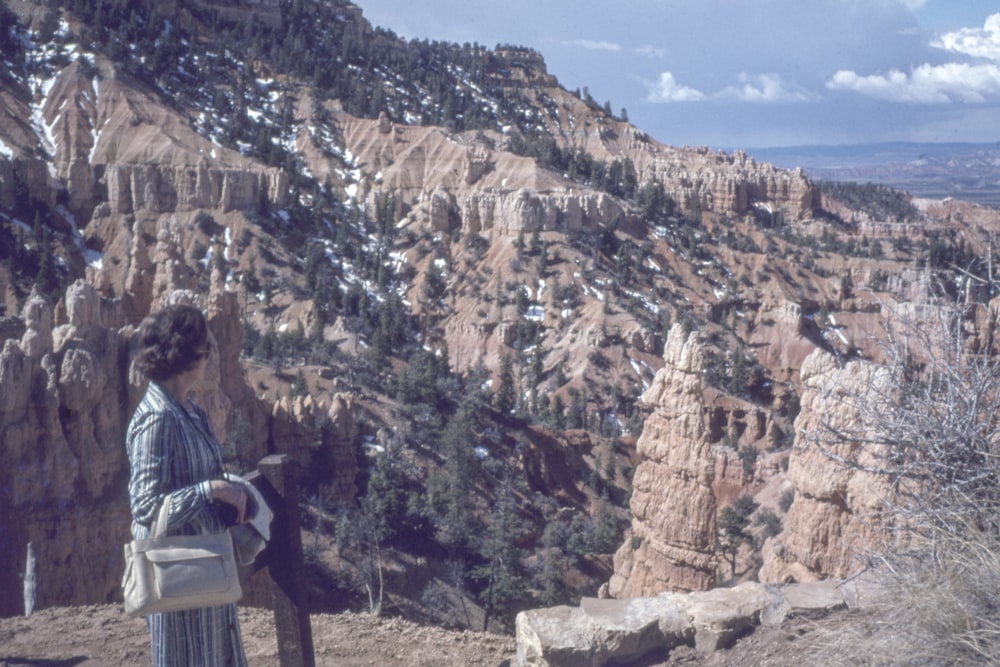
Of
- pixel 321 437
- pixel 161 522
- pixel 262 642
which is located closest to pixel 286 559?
pixel 161 522

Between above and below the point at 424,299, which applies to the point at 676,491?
below

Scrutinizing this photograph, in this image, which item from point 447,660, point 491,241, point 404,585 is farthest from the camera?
point 491,241

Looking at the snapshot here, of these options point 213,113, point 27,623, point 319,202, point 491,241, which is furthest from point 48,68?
point 27,623

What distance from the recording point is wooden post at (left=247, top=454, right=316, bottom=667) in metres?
4.04

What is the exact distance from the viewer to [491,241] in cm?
5078

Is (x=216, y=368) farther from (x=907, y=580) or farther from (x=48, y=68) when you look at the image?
(x=48, y=68)

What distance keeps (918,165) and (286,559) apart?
96.8 metres

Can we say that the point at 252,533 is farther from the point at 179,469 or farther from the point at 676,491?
the point at 676,491

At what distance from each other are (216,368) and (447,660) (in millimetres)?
11104

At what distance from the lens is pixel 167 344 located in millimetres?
3557

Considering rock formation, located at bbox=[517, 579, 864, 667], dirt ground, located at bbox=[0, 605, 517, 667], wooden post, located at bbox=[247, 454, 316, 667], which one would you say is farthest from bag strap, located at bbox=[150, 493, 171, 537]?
dirt ground, located at bbox=[0, 605, 517, 667]

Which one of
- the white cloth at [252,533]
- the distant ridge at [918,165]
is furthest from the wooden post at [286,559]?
the distant ridge at [918,165]

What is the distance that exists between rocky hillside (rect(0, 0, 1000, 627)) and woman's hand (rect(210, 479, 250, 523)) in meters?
4.72

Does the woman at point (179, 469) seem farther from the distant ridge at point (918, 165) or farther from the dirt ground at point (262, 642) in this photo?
the distant ridge at point (918, 165)
